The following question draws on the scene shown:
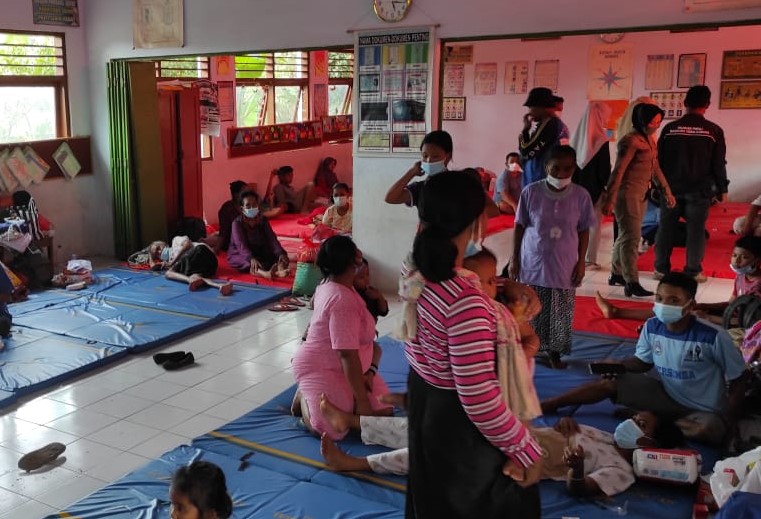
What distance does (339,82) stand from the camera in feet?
43.4

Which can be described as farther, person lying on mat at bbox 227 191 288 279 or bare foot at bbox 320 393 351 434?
person lying on mat at bbox 227 191 288 279

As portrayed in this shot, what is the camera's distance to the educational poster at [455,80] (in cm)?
1208

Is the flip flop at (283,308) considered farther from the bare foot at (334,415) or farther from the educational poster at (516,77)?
the educational poster at (516,77)

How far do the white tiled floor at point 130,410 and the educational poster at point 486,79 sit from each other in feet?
22.5

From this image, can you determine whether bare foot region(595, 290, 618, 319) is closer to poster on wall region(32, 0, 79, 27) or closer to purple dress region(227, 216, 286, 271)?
purple dress region(227, 216, 286, 271)

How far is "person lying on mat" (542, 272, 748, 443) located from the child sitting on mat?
2.39 metres

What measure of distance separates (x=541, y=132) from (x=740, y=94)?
6.87 meters

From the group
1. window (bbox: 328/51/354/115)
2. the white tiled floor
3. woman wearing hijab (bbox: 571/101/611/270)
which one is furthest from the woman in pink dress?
window (bbox: 328/51/354/115)

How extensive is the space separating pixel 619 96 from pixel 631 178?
4.99m

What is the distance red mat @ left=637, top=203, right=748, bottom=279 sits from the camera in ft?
25.5

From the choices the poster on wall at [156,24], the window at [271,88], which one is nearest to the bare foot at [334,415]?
the poster on wall at [156,24]

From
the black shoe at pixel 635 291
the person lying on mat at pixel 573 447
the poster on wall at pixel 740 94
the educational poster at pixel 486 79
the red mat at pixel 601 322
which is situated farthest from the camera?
the educational poster at pixel 486 79

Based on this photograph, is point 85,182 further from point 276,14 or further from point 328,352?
point 328,352

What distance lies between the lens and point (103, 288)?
7.20 meters
